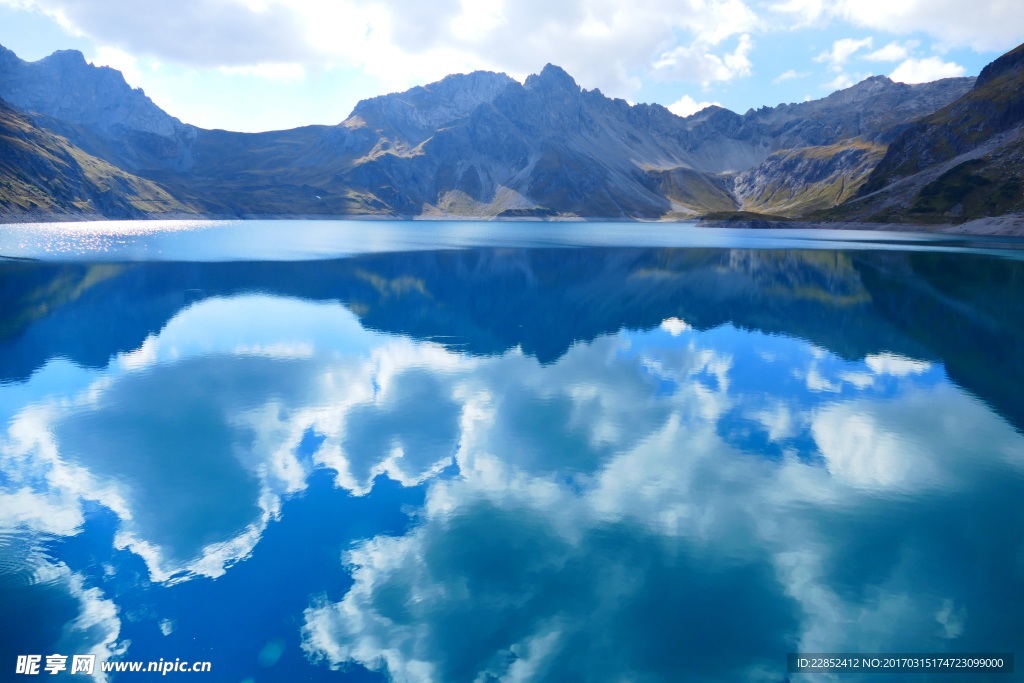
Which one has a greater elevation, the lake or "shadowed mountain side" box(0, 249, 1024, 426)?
"shadowed mountain side" box(0, 249, 1024, 426)

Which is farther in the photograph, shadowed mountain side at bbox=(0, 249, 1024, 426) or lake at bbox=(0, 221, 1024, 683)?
shadowed mountain side at bbox=(0, 249, 1024, 426)

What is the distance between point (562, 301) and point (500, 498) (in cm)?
5403

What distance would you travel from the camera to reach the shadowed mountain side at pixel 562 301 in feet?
171

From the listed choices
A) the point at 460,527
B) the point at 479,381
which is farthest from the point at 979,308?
the point at 460,527

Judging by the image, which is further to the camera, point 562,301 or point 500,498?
point 562,301

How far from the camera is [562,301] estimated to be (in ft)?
252

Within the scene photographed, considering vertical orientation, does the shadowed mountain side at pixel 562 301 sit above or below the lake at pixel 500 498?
above

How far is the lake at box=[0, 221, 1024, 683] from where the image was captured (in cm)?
1680

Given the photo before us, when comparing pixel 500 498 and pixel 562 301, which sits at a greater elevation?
pixel 562 301

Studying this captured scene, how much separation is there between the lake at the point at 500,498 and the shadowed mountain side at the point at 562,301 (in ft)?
2.95

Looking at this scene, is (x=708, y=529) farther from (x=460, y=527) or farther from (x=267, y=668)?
(x=267, y=668)

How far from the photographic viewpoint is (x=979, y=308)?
69375mm

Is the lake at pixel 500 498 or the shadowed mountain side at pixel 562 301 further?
the shadowed mountain side at pixel 562 301

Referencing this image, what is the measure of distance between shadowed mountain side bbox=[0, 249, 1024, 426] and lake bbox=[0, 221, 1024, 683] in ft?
2.95
